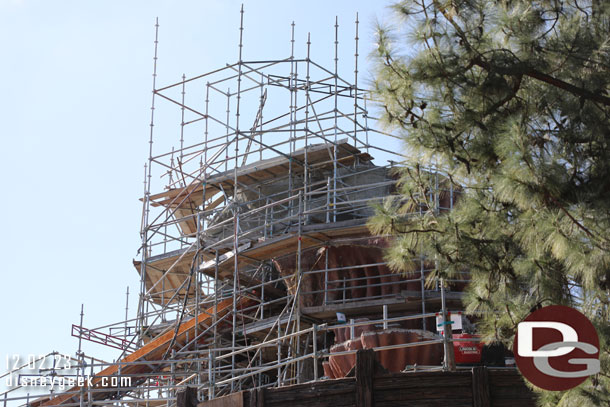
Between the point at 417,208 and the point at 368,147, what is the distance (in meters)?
12.1

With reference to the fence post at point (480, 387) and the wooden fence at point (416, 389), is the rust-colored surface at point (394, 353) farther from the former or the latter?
the fence post at point (480, 387)

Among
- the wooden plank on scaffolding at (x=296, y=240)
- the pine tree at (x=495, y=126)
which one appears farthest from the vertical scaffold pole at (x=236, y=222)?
the pine tree at (x=495, y=126)

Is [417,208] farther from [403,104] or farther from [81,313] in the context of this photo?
[81,313]

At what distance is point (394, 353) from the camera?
1883 centimetres

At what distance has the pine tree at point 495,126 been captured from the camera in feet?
38.1

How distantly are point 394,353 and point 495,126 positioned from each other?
748 cm

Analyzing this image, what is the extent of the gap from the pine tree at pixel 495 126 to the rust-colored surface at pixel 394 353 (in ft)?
20.0

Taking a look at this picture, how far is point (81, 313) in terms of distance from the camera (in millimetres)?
26344

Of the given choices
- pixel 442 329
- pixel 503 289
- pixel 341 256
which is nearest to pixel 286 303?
pixel 341 256

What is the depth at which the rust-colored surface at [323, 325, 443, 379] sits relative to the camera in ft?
60.9

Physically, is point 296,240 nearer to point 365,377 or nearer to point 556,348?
point 365,377

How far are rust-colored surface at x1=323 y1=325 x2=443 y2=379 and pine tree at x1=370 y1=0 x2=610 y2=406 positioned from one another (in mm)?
6110

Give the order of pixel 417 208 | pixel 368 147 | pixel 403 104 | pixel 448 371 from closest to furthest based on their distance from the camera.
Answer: pixel 403 104 → pixel 417 208 → pixel 448 371 → pixel 368 147

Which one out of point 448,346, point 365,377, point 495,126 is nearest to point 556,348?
point 495,126
